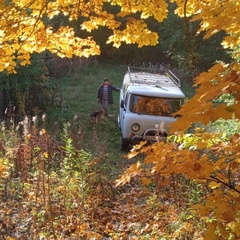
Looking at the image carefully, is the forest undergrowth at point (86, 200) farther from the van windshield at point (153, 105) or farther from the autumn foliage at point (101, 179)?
the van windshield at point (153, 105)

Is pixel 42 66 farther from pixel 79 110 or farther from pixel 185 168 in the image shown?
pixel 185 168

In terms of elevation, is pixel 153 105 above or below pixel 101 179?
above

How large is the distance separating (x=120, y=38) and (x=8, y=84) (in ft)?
26.4

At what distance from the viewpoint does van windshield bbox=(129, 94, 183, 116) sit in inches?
379

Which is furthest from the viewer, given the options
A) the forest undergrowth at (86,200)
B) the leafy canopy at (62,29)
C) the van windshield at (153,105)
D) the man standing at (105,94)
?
the man standing at (105,94)

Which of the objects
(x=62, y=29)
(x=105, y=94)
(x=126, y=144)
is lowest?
(x=126, y=144)

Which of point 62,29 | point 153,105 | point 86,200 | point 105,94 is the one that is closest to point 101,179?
point 86,200

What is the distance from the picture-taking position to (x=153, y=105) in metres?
9.68

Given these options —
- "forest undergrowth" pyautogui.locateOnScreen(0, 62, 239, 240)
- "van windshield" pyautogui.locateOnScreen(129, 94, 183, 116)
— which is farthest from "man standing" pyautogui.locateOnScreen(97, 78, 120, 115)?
"forest undergrowth" pyautogui.locateOnScreen(0, 62, 239, 240)

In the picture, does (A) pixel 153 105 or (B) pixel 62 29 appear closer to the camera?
(B) pixel 62 29

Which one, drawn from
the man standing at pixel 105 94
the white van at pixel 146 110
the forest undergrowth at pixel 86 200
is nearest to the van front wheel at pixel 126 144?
the white van at pixel 146 110

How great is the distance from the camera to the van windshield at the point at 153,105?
9.63 m

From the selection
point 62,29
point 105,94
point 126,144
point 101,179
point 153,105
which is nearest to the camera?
point 62,29

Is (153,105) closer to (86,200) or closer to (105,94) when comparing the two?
(105,94)
